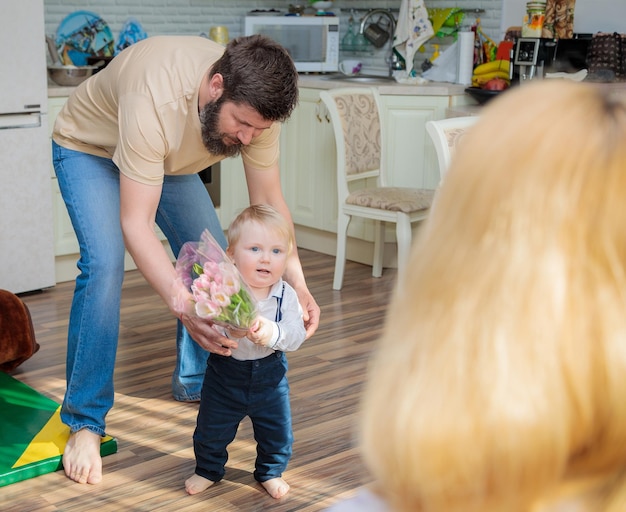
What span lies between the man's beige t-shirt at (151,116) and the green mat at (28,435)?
0.89m

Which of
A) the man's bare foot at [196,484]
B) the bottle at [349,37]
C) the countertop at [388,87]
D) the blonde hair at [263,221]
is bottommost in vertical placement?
the man's bare foot at [196,484]

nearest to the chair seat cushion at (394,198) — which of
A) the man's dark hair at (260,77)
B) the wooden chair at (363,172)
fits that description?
the wooden chair at (363,172)

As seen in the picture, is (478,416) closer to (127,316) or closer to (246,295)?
(246,295)

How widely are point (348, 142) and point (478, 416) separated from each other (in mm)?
4098

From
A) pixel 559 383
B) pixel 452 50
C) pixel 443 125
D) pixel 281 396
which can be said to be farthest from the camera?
pixel 452 50

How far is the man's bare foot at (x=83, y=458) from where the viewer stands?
2.52m

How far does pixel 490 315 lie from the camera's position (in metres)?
0.54

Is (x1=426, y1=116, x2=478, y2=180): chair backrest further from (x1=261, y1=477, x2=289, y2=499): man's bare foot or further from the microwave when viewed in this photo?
the microwave

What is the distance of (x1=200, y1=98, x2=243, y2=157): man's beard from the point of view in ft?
7.37

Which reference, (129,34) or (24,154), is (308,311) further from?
(129,34)

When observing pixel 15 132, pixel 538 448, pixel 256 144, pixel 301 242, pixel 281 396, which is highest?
pixel 538 448

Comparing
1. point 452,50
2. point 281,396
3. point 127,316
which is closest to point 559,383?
point 281,396

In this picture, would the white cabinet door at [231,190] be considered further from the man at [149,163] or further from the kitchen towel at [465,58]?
the man at [149,163]

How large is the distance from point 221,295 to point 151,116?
1.67 feet
